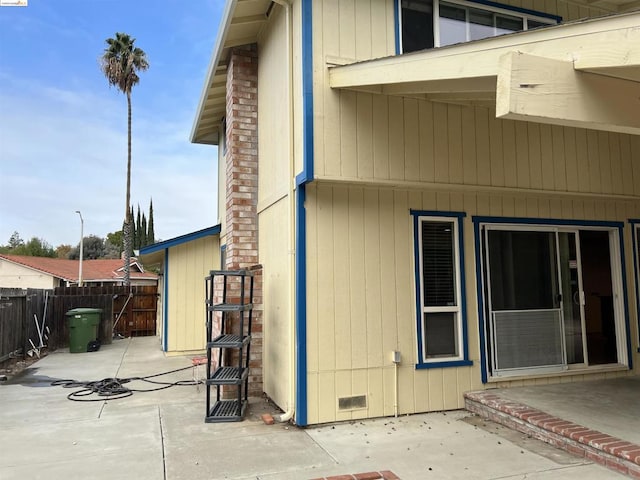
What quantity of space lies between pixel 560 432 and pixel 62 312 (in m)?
12.5

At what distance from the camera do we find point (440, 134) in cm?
547

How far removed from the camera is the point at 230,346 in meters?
5.16

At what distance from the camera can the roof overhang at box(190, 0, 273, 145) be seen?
5.95 metres

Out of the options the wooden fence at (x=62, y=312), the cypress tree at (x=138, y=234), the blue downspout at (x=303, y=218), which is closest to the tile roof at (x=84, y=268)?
the cypress tree at (x=138, y=234)

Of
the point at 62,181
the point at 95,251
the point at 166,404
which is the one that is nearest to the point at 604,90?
the point at 166,404

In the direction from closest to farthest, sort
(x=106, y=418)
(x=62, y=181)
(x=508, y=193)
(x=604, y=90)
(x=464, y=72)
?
(x=604, y=90) < (x=464, y=72) < (x=106, y=418) < (x=508, y=193) < (x=62, y=181)

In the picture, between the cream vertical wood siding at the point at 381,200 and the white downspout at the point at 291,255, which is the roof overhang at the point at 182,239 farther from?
the cream vertical wood siding at the point at 381,200

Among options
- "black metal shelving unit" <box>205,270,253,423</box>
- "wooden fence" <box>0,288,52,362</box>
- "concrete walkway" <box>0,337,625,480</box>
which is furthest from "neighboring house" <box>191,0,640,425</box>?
"wooden fence" <box>0,288,52,362</box>

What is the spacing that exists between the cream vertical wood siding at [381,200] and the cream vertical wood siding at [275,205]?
0.45 m

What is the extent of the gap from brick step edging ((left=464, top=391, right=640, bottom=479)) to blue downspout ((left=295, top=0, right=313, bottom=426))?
2017mm

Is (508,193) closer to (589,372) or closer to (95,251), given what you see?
(589,372)

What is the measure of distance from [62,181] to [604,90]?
43.1 m

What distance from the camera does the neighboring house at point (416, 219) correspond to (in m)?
4.96

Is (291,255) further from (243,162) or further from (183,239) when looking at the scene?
(183,239)
